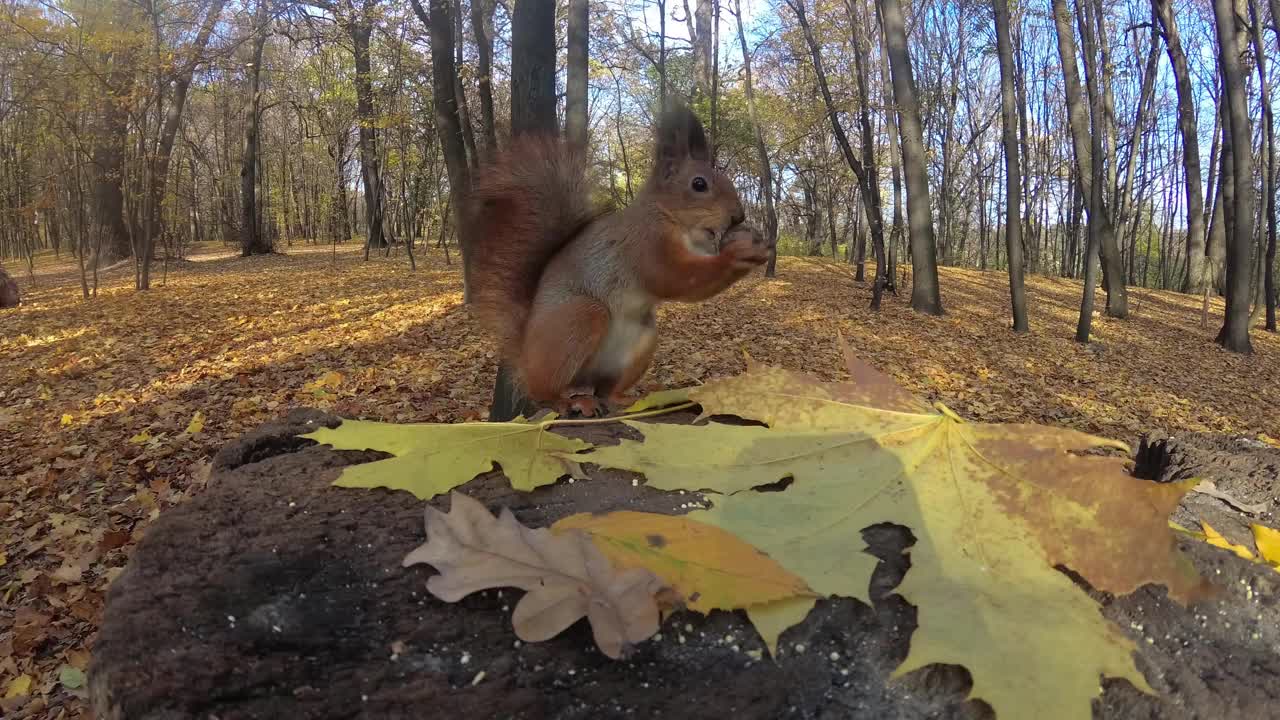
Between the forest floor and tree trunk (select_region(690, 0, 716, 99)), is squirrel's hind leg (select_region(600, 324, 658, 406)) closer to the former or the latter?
the forest floor

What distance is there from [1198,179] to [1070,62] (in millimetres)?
5163

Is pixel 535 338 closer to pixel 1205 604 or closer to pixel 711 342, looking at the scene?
pixel 1205 604

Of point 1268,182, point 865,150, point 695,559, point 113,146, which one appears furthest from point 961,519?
point 113,146

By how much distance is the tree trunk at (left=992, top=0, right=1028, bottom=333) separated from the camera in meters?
6.96

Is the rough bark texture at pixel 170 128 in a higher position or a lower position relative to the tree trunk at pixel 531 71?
higher

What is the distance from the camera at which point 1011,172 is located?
7078 millimetres

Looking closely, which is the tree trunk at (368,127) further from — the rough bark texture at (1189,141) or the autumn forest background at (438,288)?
the rough bark texture at (1189,141)

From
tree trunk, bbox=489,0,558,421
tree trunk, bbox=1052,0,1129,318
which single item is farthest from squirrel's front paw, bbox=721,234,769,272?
tree trunk, bbox=1052,0,1129,318

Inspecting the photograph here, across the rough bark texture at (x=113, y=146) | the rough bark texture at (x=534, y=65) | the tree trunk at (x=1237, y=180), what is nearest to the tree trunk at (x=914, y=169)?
the tree trunk at (x=1237, y=180)

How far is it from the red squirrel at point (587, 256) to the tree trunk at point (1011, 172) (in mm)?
6484

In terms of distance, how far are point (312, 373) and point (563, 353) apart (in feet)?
11.6

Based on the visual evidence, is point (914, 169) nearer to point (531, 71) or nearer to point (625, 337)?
point (531, 71)

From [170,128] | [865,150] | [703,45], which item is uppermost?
[703,45]

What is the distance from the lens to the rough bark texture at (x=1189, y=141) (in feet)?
28.6
